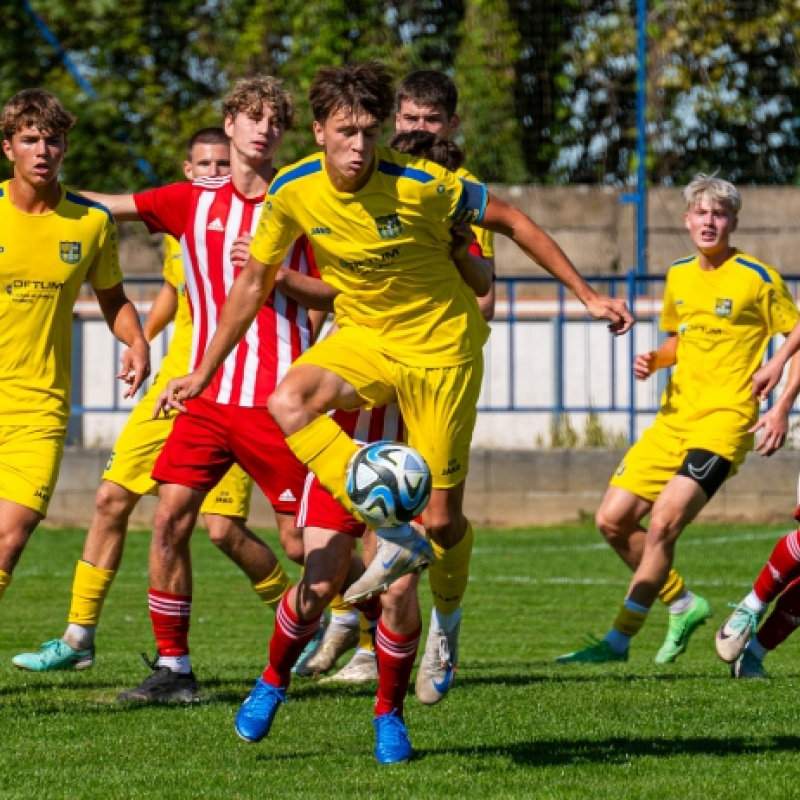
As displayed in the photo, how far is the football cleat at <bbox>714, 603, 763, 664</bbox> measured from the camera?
7.83m

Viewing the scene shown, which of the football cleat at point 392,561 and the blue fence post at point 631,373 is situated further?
the blue fence post at point 631,373

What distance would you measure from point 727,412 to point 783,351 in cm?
190

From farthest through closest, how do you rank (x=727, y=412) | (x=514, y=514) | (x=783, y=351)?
(x=514, y=514), (x=727, y=412), (x=783, y=351)

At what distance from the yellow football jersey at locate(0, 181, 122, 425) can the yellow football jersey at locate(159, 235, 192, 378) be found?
2.10 ft

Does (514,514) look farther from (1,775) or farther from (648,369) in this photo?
(1,775)

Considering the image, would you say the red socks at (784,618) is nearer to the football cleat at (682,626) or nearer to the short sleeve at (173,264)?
the football cleat at (682,626)

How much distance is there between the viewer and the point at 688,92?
19453 mm

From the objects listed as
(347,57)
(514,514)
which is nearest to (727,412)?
(514,514)

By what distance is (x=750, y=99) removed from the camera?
65.4 ft

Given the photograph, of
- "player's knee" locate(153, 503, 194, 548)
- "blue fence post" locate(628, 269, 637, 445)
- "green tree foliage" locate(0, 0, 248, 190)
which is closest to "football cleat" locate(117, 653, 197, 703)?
"player's knee" locate(153, 503, 194, 548)

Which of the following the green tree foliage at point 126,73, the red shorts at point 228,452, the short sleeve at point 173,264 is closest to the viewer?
the red shorts at point 228,452

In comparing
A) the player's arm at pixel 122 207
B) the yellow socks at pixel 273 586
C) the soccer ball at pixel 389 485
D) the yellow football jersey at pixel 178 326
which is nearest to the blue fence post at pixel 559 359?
the yellow football jersey at pixel 178 326

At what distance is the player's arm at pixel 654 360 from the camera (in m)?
9.03

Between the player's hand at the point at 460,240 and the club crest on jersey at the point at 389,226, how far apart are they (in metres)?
0.23
